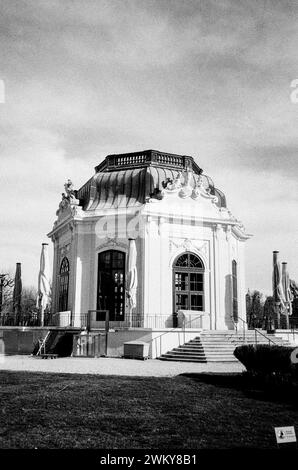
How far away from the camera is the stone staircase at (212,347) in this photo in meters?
17.2

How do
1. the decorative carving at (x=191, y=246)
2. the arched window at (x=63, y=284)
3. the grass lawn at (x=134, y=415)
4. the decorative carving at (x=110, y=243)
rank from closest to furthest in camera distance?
the grass lawn at (x=134, y=415), the decorative carving at (x=191, y=246), the decorative carving at (x=110, y=243), the arched window at (x=63, y=284)

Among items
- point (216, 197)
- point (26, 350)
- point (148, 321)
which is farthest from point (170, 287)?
point (26, 350)

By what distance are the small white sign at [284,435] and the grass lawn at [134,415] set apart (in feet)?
0.36

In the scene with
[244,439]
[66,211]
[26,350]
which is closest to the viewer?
[244,439]

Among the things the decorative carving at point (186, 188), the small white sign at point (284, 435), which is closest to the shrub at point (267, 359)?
the small white sign at point (284, 435)

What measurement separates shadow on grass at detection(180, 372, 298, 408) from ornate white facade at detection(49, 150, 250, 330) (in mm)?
9333

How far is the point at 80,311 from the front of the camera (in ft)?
73.7

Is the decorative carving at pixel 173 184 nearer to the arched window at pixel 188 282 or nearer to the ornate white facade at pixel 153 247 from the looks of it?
the ornate white facade at pixel 153 247

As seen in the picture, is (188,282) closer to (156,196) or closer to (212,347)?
(156,196)

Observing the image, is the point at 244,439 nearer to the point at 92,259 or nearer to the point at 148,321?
the point at 148,321

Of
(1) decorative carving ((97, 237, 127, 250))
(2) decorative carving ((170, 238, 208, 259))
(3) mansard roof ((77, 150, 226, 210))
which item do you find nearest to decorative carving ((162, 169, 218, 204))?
(3) mansard roof ((77, 150, 226, 210))

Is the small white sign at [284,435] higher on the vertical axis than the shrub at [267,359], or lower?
lower

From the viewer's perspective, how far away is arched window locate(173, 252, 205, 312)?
73.6 feet

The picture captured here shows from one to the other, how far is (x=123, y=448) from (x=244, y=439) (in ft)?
5.05
